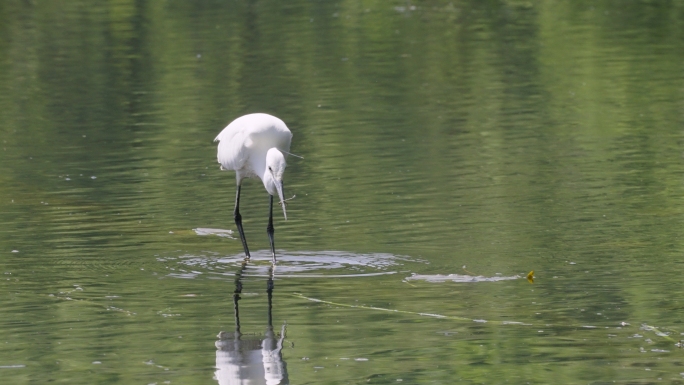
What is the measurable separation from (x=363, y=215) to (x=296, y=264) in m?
1.77

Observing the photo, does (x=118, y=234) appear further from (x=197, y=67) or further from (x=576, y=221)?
(x=197, y=67)

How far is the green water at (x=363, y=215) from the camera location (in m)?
7.29

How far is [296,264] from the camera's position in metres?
9.70

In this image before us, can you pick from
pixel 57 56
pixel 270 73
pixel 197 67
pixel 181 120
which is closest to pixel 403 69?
pixel 270 73

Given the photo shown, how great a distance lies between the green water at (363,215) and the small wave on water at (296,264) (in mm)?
34

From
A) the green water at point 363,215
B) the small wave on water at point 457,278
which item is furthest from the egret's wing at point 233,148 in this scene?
the small wave on water at point 457,278

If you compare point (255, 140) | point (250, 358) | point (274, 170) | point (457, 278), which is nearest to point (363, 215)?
point (255, 140)

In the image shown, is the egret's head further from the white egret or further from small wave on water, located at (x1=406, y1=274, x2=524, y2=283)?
small wave on water, located at (x1=406, y1=274, x2=524, y2=283)

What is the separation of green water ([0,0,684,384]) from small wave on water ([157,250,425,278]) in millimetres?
34

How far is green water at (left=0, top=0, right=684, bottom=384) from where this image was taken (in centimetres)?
729

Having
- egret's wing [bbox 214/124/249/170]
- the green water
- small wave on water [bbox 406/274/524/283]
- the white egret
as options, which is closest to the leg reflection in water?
the green water

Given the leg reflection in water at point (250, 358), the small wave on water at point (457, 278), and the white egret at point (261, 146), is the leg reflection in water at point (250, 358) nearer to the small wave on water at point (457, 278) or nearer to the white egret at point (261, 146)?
the small wave on water at point (457, 278)

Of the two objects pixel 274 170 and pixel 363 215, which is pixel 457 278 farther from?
pixel 363 215

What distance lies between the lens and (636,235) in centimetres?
1012
